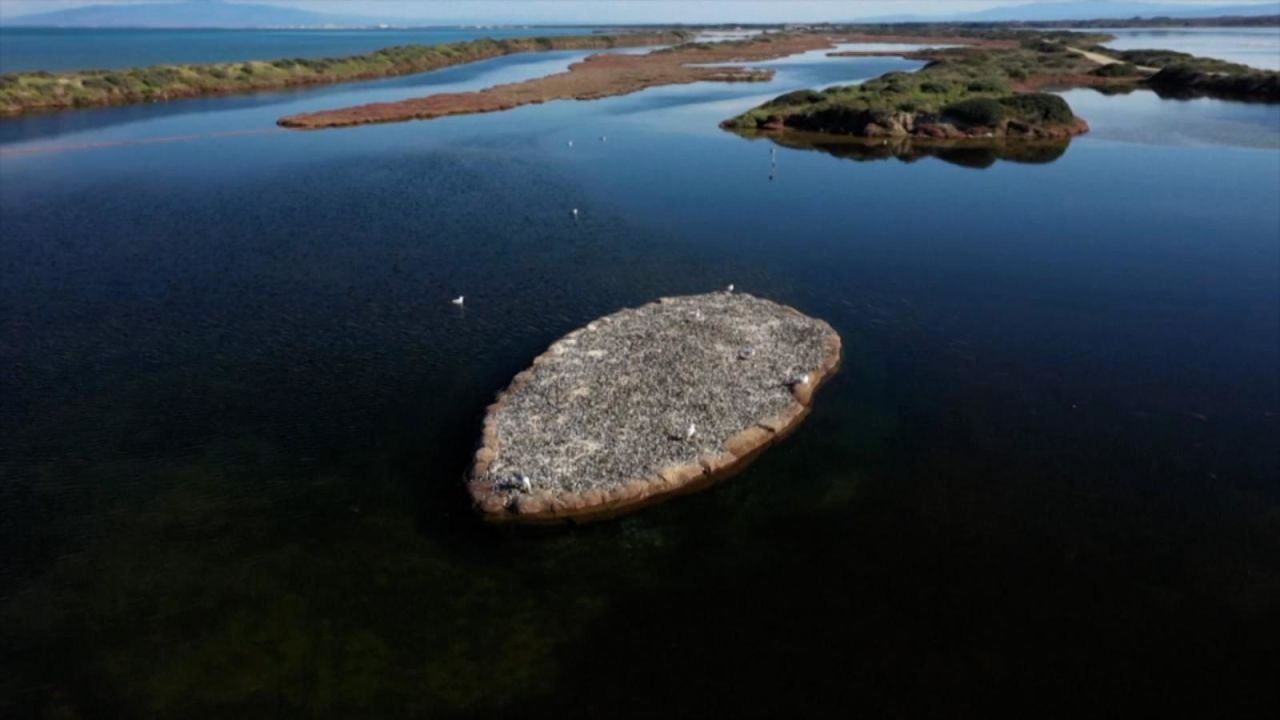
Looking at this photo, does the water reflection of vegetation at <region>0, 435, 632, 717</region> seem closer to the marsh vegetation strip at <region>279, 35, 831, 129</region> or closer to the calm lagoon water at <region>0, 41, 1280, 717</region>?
the calm lagoon water at <region>0, 41, 1280, 717</region>

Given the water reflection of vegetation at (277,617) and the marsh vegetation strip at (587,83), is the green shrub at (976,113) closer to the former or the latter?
the marsh vegetation strip at (587,83)

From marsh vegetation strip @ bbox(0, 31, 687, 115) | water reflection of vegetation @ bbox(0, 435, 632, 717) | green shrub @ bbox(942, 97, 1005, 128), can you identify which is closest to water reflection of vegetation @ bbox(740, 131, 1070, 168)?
green shrub @ bbox(942, 97, 1005, 128)

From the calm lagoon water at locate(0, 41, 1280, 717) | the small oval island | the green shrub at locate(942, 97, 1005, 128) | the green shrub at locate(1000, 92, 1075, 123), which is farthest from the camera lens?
the green shrub at locate(1000, 92, 1075, 123)

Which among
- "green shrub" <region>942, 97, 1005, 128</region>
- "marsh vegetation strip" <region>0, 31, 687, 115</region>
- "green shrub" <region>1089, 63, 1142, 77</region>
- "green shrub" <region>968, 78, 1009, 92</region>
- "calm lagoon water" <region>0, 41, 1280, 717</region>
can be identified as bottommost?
"calm lagoon water" <region>0, 41, 1280, 717</region>

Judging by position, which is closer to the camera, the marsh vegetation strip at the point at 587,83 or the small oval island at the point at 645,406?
the small oval island at the point at 645,406

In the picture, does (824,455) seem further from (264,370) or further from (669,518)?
(264,370)

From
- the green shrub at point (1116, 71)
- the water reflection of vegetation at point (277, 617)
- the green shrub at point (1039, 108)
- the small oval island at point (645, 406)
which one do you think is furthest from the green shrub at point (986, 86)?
the water reflection of vegetation at point (277, 617)
